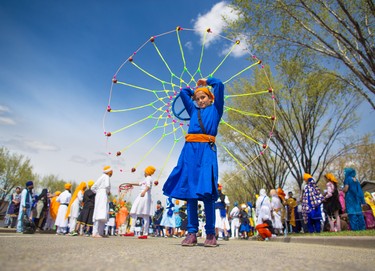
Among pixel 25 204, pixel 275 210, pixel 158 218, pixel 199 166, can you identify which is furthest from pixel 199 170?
pixel 158 218

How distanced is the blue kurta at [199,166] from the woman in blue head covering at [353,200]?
766 cm

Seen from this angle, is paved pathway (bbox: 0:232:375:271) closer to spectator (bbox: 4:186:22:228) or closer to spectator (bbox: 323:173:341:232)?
spectator (bbox: 323:173:341:232)

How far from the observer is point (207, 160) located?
14.9 feet

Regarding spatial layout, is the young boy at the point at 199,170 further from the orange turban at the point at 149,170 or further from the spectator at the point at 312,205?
the spectator at the point at 312,205

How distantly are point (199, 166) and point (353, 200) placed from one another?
27.0ft

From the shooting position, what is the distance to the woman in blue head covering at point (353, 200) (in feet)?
32.6

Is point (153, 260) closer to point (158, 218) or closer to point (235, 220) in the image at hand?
point (235, 220)

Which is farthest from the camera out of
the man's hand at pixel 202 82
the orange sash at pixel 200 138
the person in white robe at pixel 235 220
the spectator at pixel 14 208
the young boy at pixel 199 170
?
the person in white robe at pixel 235 220

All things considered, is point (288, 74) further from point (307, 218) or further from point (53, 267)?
point (53, 267)

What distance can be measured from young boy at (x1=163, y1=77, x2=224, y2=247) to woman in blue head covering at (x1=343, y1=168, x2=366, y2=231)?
763 cm

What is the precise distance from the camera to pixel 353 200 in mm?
10266

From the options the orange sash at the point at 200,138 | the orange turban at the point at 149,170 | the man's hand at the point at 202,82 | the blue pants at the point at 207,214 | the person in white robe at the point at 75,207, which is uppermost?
the man's hand at the point at 202,82

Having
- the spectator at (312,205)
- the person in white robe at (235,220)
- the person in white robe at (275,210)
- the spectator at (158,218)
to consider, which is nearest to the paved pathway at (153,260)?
the spectator at (312,205)

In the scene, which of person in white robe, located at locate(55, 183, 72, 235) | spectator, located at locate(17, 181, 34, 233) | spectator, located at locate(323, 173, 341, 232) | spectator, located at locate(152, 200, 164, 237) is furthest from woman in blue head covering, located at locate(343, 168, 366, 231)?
spectator, located at locate(152, 200, 164, 237)
